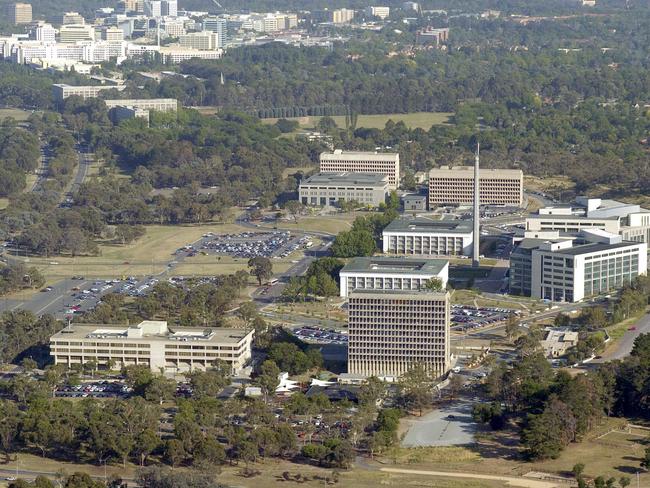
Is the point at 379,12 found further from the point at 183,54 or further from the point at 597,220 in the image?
→ the point at 597,220

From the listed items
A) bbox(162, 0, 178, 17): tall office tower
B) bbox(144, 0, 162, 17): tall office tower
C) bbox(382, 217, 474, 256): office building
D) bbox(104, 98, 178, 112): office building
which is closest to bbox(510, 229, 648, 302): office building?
bbox(382, 217, 474, 256): office building

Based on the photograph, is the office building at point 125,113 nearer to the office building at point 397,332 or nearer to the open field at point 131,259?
the open field at point 131,259

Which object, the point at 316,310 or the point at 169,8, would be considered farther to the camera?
the point at 169,8

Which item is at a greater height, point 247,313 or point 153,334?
point 153,334

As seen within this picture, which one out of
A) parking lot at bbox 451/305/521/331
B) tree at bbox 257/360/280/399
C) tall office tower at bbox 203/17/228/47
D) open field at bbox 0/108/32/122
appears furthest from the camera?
tall office tower at bbox 203/17/228/47

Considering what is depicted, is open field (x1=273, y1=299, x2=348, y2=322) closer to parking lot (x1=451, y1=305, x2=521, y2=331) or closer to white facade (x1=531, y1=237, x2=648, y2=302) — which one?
parking lot (x1=451, y1=305, x2=521, y2=331)

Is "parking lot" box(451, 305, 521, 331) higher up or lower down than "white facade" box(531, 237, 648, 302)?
lower down

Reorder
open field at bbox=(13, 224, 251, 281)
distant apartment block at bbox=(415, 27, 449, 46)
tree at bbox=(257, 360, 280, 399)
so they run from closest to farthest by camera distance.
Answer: tree at bbox=(257, 360, 280, 399), open field at bbox=(13, 224, 251, 281), distant apartment block at bbox=(415, 27, 449, 46)

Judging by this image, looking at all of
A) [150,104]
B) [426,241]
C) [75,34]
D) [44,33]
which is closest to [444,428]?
[426,241]
